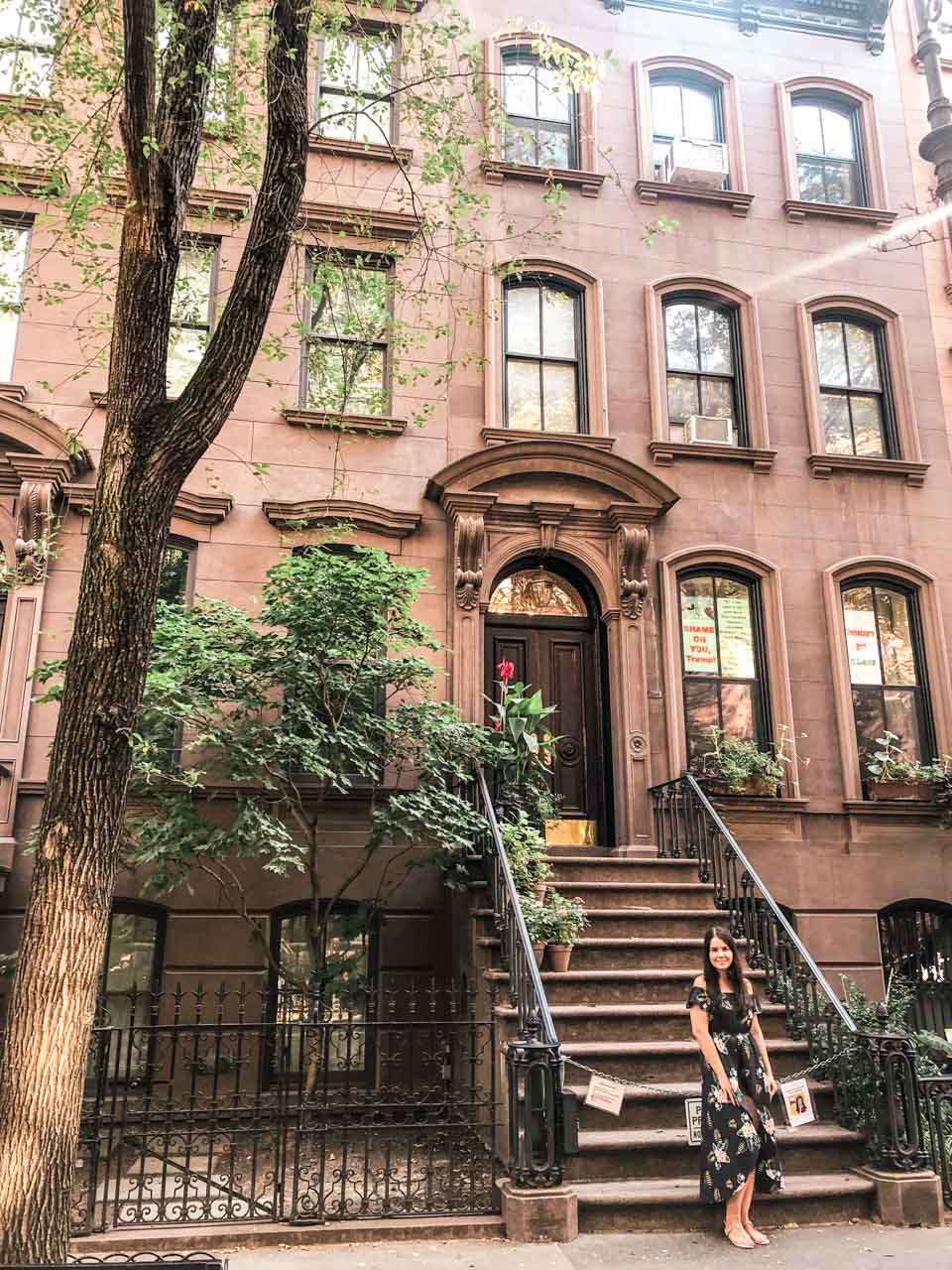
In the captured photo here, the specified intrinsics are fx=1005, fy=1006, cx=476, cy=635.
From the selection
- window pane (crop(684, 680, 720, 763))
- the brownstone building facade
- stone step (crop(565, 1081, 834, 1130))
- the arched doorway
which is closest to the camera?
stone step (crop(565, 1081, 834, 1130))

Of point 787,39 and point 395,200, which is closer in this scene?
point 395,200

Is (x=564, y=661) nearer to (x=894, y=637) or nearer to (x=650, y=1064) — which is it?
(x=894, y=637)

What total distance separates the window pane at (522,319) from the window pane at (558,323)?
0.11 metres

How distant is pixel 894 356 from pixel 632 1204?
416 inches

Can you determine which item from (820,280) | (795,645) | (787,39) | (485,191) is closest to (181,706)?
(795,645)

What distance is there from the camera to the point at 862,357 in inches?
508

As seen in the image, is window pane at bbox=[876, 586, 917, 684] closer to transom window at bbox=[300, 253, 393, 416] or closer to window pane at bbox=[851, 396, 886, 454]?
window pane at bbox=[851, 396, 886, 454]

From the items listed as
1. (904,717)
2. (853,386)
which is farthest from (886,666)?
(853,386)

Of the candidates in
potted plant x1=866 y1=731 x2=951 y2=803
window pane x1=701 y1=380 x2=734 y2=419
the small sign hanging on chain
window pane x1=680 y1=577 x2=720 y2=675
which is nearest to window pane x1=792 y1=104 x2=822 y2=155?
window pane x1=701 y1=380 x2=734 y2=419

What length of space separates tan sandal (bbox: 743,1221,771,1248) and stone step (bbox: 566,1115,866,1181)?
0.59 metres

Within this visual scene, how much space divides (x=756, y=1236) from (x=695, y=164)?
1192 cm

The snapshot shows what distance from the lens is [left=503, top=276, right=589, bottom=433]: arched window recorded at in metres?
11.9

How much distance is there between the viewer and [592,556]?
11.3 m

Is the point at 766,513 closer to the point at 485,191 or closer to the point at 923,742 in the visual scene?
the point at 923,742
